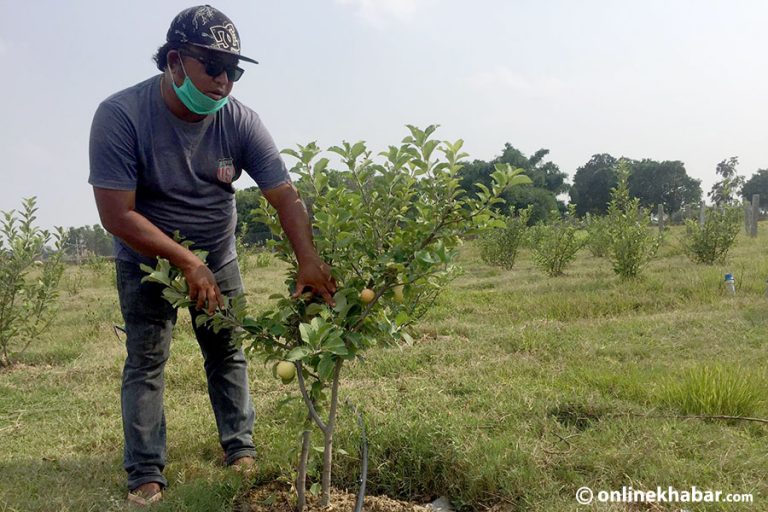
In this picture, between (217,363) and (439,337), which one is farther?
(439,337)

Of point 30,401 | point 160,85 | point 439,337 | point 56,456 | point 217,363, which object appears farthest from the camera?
point 439,337

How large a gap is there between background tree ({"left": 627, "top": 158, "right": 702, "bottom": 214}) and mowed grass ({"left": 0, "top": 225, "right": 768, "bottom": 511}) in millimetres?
52759

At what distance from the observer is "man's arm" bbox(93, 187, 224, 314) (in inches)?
77.7

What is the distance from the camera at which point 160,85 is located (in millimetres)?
2324

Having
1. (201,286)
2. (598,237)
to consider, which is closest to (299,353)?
(201,286)

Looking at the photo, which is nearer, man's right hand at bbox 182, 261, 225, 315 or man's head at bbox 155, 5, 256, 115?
man's right hand at bbox 182, 261, 225, 315

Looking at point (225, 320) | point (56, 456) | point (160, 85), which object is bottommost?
point (56, 456)

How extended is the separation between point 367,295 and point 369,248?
7.1 inches

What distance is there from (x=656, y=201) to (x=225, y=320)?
57825mm

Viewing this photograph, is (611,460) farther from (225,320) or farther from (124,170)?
(124,170)

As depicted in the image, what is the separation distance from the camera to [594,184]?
54344 mm

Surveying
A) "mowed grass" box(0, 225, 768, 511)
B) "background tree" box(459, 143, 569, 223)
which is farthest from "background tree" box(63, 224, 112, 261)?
"background tree" box(459, 143, 569, 223)

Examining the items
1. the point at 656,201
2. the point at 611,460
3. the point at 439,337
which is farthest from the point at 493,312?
the point at 656,201

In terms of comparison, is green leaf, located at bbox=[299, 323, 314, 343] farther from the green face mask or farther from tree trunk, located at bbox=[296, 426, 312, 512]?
the green face mask
